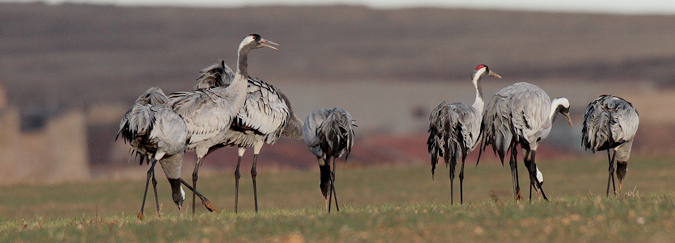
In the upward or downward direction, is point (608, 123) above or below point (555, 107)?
below

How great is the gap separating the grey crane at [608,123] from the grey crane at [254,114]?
18.4 ft

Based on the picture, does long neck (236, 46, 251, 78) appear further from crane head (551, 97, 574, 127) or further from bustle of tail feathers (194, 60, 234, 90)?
crane head (551, 97, 574, 127)

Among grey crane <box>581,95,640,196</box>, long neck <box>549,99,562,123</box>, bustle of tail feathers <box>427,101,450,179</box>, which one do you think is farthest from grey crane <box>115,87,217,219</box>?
grey crane <box>581,95,640,196</box>


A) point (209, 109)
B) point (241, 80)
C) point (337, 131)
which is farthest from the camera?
point (241, 80)

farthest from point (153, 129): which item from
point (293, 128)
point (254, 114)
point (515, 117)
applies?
point (515, 117)

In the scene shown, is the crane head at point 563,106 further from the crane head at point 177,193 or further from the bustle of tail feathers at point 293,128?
the crane head at point 177,193

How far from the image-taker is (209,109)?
1487cm

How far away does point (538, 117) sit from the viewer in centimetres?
1513

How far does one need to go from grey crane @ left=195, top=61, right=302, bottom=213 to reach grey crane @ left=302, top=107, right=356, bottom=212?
1.07 metres

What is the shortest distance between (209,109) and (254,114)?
1242mm

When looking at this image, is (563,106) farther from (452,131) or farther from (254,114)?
(254,114)

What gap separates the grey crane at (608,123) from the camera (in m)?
16.3

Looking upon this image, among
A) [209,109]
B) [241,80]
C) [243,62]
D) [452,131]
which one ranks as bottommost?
[452,131]

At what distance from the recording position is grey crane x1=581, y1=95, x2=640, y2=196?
16.3m
